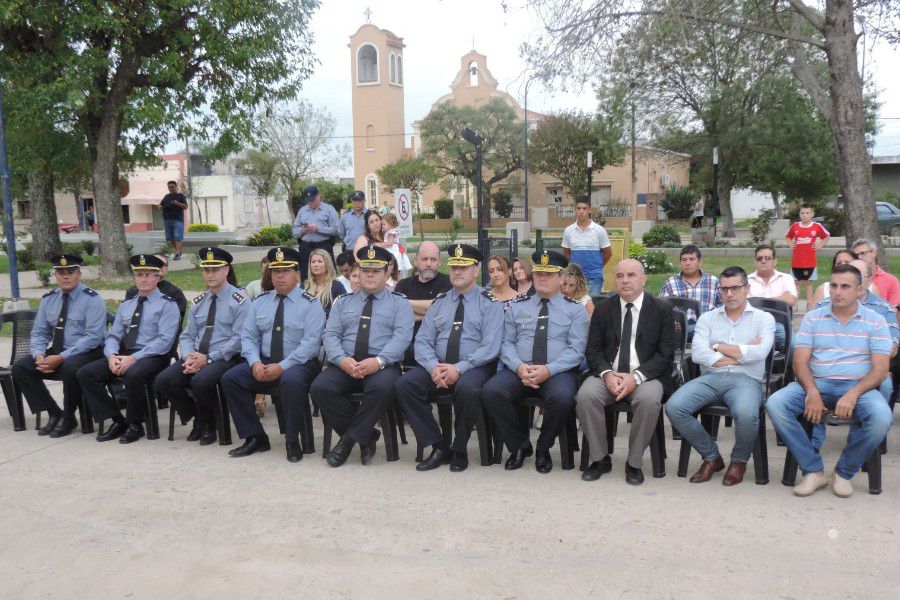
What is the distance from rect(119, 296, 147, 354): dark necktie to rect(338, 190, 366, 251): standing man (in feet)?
13.7

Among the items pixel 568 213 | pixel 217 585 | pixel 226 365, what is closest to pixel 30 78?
pixel 226 365

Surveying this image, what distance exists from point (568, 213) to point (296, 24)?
132 ft

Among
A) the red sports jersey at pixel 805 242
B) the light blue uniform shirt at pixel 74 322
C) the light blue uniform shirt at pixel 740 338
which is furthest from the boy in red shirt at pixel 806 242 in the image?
the light blue uniform shirt at pixel 74 322

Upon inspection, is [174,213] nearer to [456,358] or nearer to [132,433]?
[132,433]

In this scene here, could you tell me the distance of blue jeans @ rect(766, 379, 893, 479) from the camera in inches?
192

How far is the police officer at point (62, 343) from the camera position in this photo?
686 cm

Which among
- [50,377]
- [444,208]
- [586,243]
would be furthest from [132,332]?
[444,208]

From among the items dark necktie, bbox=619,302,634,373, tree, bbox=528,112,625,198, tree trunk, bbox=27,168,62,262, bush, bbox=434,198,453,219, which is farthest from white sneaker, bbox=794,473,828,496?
bush, bbox=434,198,453,219

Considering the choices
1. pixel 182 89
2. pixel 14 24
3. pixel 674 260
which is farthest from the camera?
pixel 674 260

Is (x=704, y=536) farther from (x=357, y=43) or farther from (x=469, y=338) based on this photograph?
(x=357, y=43)

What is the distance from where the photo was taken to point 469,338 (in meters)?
6.12

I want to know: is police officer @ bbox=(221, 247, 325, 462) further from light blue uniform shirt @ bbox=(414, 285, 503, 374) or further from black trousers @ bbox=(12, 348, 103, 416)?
black trousers @ bbox=(12, 348, 103, 416)

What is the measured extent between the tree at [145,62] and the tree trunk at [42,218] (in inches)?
288

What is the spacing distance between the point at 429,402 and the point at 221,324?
1.96 metres
